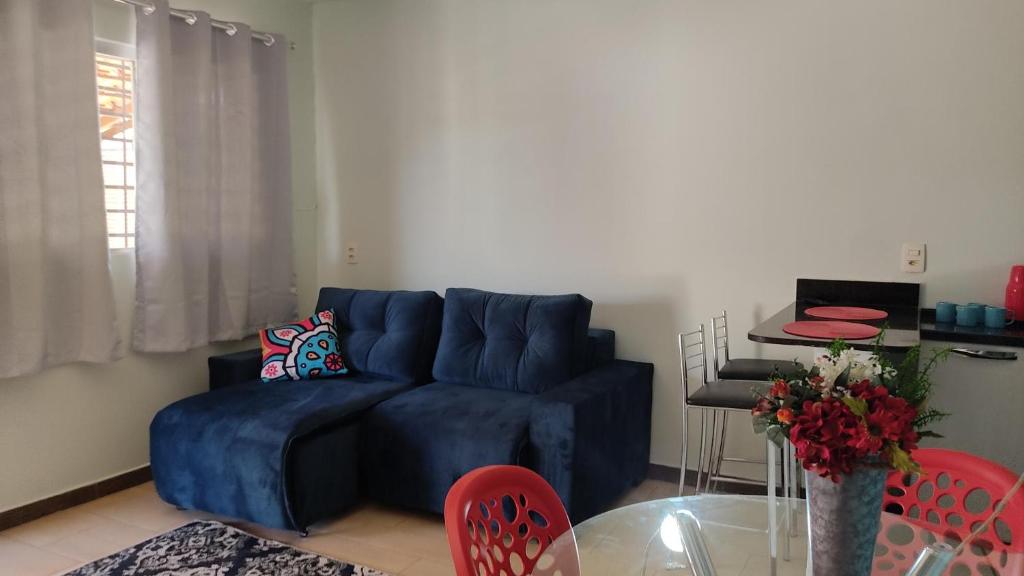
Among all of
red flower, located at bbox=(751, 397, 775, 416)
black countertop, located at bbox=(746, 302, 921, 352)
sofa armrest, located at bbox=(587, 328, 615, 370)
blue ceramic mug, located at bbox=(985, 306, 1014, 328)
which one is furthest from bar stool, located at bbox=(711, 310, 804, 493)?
red flower, located at bbox=(751, 397, 775, 416)

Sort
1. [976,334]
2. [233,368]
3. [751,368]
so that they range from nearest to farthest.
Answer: [976,334]
[751,368]
[233,368]

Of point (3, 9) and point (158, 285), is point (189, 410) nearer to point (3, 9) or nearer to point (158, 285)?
point (158, 285)

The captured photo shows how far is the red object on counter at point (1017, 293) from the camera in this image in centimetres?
288

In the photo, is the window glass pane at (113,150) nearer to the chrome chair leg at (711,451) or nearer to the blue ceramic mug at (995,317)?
the chrome chair leg at (711,451)

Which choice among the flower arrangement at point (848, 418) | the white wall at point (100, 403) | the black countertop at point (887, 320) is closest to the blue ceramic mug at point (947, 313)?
the black countertop at point (887, 320)

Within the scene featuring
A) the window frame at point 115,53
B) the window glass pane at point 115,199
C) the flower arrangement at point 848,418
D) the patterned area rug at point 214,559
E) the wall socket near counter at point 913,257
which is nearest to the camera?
the flower arrangement at point 848,418

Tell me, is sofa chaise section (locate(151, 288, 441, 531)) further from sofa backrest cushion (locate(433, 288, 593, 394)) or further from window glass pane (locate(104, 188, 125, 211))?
window glass pane (locate(104, 188, 125, 211))

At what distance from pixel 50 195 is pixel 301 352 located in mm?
1272

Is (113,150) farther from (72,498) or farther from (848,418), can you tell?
(848,418)

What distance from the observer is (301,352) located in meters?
3.82

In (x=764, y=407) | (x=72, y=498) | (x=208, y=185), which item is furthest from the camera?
(x=208, y=185)

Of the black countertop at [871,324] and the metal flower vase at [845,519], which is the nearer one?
the metal flower vase at [845,519]

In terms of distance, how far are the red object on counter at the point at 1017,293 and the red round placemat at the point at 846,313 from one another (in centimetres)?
43

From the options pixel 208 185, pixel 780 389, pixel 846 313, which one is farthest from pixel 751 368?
pixel 208 185
